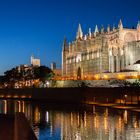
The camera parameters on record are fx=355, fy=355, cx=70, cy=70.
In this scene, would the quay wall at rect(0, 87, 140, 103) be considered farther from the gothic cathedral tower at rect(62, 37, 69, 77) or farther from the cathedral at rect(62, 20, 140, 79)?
the gothic cathedral tower at rect(62, 37, 69, 77)

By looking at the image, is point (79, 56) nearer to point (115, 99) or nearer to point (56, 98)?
point (56, 98)

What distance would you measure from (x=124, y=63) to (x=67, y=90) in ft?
112

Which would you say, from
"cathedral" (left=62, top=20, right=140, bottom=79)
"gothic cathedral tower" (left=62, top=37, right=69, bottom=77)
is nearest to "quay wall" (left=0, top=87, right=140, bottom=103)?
"cathedral" (left=62, top=20, right=140, bottom=79)

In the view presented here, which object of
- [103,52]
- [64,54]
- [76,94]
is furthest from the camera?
[64,54]

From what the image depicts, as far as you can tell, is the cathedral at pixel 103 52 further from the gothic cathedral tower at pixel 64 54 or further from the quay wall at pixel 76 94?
the quay wall at pixel 76 94

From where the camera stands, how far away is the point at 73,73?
4963 inches

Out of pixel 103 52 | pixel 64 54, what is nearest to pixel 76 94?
pixel 103 52

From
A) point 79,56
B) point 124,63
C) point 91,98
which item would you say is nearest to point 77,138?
point 91,98

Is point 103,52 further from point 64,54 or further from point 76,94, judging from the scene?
point 76,94

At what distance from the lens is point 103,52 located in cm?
10719

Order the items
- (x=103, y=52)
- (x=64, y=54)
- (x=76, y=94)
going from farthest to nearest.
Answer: (x=64, y=54), (x=103, y=52), (x=76, y=94)

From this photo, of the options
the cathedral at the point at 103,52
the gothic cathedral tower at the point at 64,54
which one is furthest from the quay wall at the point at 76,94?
the gothic cathedral tower at the point at 64,54

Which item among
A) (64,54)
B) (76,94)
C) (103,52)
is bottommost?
(76,94)

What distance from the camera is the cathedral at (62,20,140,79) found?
312ft
